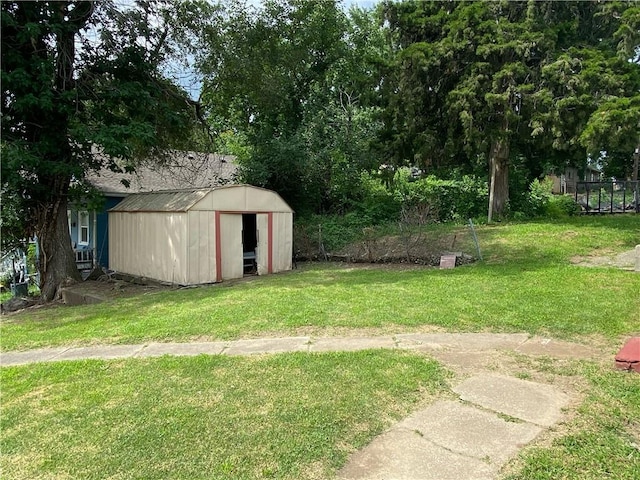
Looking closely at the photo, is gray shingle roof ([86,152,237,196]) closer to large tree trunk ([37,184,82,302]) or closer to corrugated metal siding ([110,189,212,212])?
corrugated metal siding ([110,189,212,212])

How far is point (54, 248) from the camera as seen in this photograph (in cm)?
1230

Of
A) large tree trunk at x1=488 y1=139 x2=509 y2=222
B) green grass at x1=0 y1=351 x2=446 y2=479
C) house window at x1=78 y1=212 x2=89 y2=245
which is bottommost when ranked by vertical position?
green grass at x1=0 y1=351 x2=446 y2=479

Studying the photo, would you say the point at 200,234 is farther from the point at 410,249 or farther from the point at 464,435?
the point at 464,435

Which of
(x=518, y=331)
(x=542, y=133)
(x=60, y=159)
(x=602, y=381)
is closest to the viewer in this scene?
(x=602, y=381)

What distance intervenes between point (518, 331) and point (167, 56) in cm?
1214

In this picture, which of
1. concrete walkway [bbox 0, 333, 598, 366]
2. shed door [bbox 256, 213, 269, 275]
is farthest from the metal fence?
concrete walkway [bbox 0, 333, 598, 366]

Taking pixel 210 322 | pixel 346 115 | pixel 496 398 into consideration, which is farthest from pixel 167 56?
pixel 496 398

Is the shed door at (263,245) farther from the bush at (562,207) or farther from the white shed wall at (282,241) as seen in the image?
the bush at (562,207)

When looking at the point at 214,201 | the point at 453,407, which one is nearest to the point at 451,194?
the point at 214,201

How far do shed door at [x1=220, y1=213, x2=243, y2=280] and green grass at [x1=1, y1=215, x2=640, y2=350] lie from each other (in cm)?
93

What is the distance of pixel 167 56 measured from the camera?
13203 millimetres

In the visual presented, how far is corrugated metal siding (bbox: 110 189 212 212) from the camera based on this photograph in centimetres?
1125

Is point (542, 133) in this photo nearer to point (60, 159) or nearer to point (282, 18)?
point (282, 18)

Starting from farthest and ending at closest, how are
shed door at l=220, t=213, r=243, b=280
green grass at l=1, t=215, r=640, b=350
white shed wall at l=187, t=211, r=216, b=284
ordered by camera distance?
shed door at l=220, t=213, r=243, b=280 < white shed wall at l=187, t=211, r=216, b=284 < green grass at l=1, t=215, r=640, b=350
